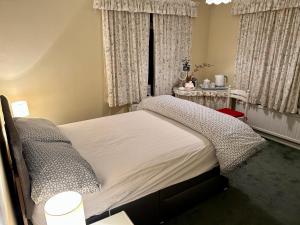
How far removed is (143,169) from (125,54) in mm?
2168

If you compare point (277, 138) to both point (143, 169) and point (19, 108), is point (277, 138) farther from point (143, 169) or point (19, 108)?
point (19, 108)

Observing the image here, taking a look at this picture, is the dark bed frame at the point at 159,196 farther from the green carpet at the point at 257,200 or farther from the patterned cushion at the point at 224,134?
the patterned cushion at the point at 224,134

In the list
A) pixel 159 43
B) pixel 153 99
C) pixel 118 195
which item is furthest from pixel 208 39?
pixel 118 195

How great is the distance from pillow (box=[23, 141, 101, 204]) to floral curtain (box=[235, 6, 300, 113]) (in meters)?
3.00

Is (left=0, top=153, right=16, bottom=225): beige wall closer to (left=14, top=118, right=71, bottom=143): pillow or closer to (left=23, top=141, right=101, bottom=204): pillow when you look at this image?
(left=23, top=141, right=101, bottom=204): pillow

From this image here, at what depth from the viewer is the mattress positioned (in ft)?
5.20

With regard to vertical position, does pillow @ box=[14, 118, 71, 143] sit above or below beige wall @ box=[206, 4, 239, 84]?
below

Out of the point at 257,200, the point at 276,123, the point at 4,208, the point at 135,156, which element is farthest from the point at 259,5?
the point at 4,208

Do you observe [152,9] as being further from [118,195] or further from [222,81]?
[118,195]

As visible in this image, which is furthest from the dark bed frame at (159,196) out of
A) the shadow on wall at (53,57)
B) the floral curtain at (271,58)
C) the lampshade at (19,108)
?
the floral curtain at (271,58)

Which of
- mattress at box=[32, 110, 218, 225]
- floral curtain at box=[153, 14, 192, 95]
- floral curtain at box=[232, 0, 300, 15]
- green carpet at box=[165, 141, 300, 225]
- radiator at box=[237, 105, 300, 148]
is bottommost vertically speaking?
green carpet at box=[165, 141, 300, 225]

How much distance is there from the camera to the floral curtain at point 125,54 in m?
3.18

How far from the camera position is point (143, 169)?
5.63 feet

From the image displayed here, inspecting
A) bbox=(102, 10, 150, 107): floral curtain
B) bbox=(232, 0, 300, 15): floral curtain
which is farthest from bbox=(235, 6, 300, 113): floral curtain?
bbox=(102, 10, 150, 107): floral curtain
